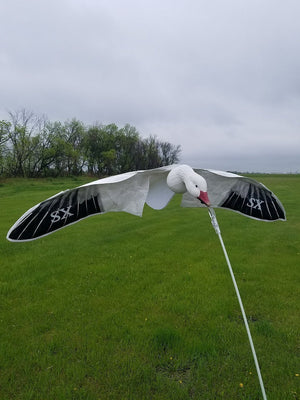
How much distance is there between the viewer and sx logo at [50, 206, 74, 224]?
2.21m

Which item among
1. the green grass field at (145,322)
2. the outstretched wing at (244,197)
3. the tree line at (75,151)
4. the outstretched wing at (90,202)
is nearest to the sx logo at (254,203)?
the outstretched wing at (244,197)

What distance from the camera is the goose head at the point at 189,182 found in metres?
2.17

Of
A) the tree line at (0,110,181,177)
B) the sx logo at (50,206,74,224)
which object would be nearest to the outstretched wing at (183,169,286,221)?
the sx logo at (50,206,74,224)

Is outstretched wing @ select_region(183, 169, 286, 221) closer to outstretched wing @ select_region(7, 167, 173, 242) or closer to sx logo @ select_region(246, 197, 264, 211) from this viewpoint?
sx logo @ select_region(246, 197, 264, 211)

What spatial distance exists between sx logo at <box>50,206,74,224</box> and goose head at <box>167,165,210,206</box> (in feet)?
2.93

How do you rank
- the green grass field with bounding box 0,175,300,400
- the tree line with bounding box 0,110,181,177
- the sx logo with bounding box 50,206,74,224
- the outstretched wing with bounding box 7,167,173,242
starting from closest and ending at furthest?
the outstretched wing with bounding box 7,167,173,242 < the sx logo with bounding box 50,206,74,224 < the green grass field with bounding box 0,175,300,400 < the tree line with bounding box 0,110,181,177

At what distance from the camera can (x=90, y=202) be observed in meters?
2.44

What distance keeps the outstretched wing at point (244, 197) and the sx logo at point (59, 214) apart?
1348mm

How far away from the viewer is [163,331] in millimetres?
3566

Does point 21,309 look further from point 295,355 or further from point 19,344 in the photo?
point 295,355

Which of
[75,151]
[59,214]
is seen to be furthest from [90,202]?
[75,151]

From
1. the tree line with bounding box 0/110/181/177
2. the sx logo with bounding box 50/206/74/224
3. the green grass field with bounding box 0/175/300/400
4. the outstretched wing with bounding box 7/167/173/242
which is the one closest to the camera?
the outstretched wing with bounding box 7/167/173/242

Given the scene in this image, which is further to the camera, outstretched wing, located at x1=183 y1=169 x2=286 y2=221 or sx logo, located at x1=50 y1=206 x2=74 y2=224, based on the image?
outstretched wing, located at x1=183 y1=169 x2=286 y2=221

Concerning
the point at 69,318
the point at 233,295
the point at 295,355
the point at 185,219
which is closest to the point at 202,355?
the point at 295,355
